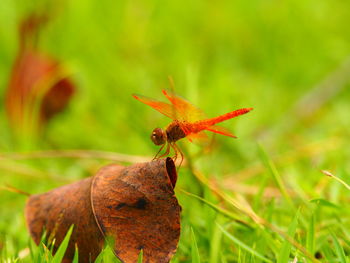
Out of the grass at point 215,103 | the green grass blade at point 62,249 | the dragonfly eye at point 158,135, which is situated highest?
the dragonfly eye at point 158,135

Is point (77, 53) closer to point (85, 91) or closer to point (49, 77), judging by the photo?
point (85, 91)

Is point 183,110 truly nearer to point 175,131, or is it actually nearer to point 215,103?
point 175,131

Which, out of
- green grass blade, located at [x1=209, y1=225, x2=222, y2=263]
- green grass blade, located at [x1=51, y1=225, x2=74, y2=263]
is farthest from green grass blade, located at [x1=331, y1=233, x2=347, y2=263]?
green grass blade, located at [x1=51, y1=225, x2=74, y2=263]

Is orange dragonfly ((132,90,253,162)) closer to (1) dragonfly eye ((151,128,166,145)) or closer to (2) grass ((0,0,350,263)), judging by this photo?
(1) dragonfly eye ((151,128,166,145))

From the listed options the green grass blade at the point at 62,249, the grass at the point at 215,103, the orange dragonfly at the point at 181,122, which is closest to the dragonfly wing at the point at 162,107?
the orange dragonfly at the point at 181,122

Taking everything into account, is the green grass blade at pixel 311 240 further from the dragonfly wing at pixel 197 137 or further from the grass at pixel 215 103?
the dragonfly wing at pixel 197 137

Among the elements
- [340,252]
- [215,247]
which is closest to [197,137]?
[215,247]
